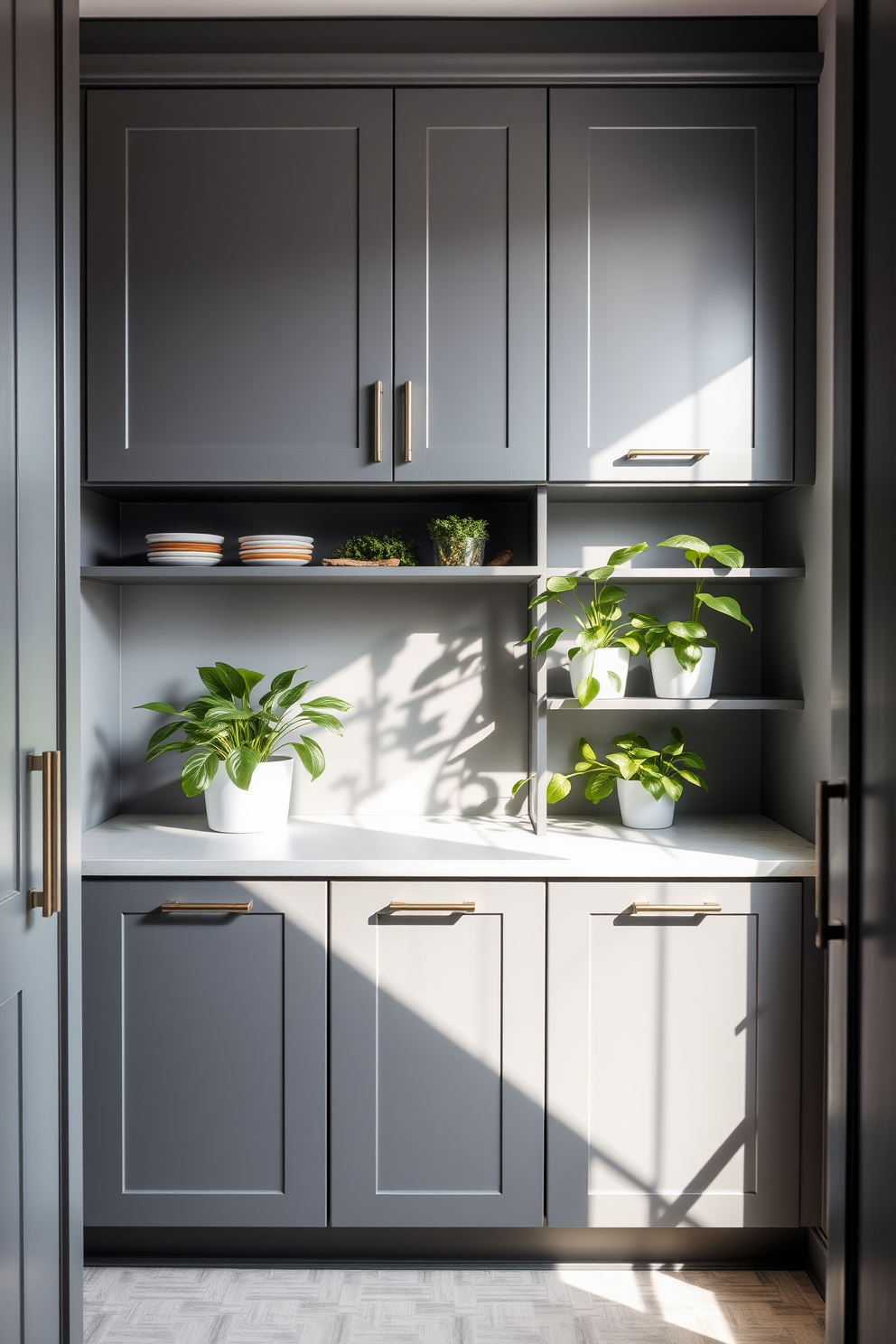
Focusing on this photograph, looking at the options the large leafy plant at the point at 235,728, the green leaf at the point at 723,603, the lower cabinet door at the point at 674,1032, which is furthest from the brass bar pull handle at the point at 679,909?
the large leafy plant at the point at 235,728

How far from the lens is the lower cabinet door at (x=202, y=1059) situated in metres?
1.96

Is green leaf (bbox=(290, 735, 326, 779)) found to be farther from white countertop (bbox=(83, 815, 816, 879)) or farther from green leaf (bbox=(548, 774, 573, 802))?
green leaf (bbox=(548, 774, 573, 802))

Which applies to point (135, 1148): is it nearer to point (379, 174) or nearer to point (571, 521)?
point (571, 521)

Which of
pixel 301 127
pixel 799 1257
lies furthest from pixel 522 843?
pixel 301 127

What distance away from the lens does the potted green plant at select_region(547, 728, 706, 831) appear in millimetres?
2229

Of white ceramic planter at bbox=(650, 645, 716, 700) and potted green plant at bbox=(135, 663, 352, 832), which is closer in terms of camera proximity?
potted green plant at bbox=(135, 663, 352, 832)

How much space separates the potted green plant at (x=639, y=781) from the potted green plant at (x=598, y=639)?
6.8 inches

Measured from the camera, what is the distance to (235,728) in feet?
7.16

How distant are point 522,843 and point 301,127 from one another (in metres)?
1.63

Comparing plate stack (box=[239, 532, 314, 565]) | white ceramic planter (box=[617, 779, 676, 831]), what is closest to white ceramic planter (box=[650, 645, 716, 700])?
white ceramic planter (box=[617, 779, 676, 831])

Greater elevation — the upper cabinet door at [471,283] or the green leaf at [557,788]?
the upper cabinet door at [471,283]

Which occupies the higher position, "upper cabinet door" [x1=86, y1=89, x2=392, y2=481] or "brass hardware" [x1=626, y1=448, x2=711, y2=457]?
"upper cabinet door" [x1=86, y1=89, x2=392, y2=481]

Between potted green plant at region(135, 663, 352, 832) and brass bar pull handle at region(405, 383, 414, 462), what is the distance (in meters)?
0.57

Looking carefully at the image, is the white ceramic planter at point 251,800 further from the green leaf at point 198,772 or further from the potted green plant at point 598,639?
the potted green plant at point 598,639
